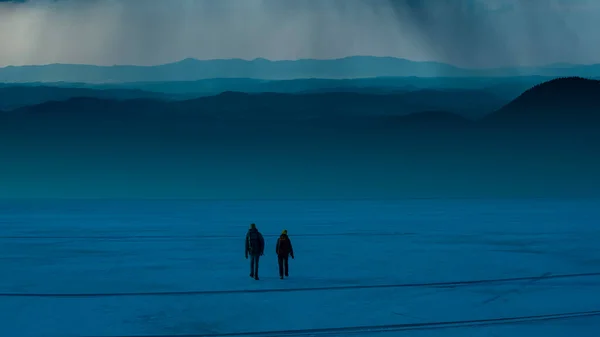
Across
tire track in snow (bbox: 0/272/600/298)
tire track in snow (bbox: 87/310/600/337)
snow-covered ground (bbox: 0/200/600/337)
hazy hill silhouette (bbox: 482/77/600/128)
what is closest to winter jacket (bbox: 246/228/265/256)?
snow-covered ground (bbox: 0/200/600/337)

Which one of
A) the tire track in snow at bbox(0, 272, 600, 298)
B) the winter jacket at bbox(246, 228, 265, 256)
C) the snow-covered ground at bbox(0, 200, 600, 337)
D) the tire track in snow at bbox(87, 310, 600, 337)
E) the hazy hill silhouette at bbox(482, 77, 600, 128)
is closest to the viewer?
the tire track in snow at bbox(87, 310, 600, 337)

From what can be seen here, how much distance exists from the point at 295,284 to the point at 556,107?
14549cm

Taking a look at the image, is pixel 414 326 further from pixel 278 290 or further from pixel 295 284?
pixel 295 284

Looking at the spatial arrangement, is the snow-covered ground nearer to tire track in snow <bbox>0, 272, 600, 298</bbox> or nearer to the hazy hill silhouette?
Result: tire track in snow <bbox>0, 272, 600, 298</bbox>

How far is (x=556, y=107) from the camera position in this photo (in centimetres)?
15788

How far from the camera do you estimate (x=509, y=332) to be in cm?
1394

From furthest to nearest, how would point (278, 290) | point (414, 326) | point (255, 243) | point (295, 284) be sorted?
1. point (255, 243)
2. point (295, 284)
3. point (278, 290)
4. point (414, 326)

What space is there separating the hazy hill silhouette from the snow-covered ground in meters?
123

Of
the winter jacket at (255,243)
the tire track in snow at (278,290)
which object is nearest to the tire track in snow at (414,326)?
the tire track in snow at (278,290)

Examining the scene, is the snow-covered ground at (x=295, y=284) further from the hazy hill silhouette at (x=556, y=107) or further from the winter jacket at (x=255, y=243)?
the hazy hill silhouette at (x=556, y=107)

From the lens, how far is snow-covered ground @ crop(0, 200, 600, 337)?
14.8m

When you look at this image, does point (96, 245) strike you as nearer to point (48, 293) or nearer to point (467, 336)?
point (48, 293)

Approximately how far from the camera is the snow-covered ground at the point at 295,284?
48.6ft

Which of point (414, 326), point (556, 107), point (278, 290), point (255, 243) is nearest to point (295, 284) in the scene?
point (278, 290)
